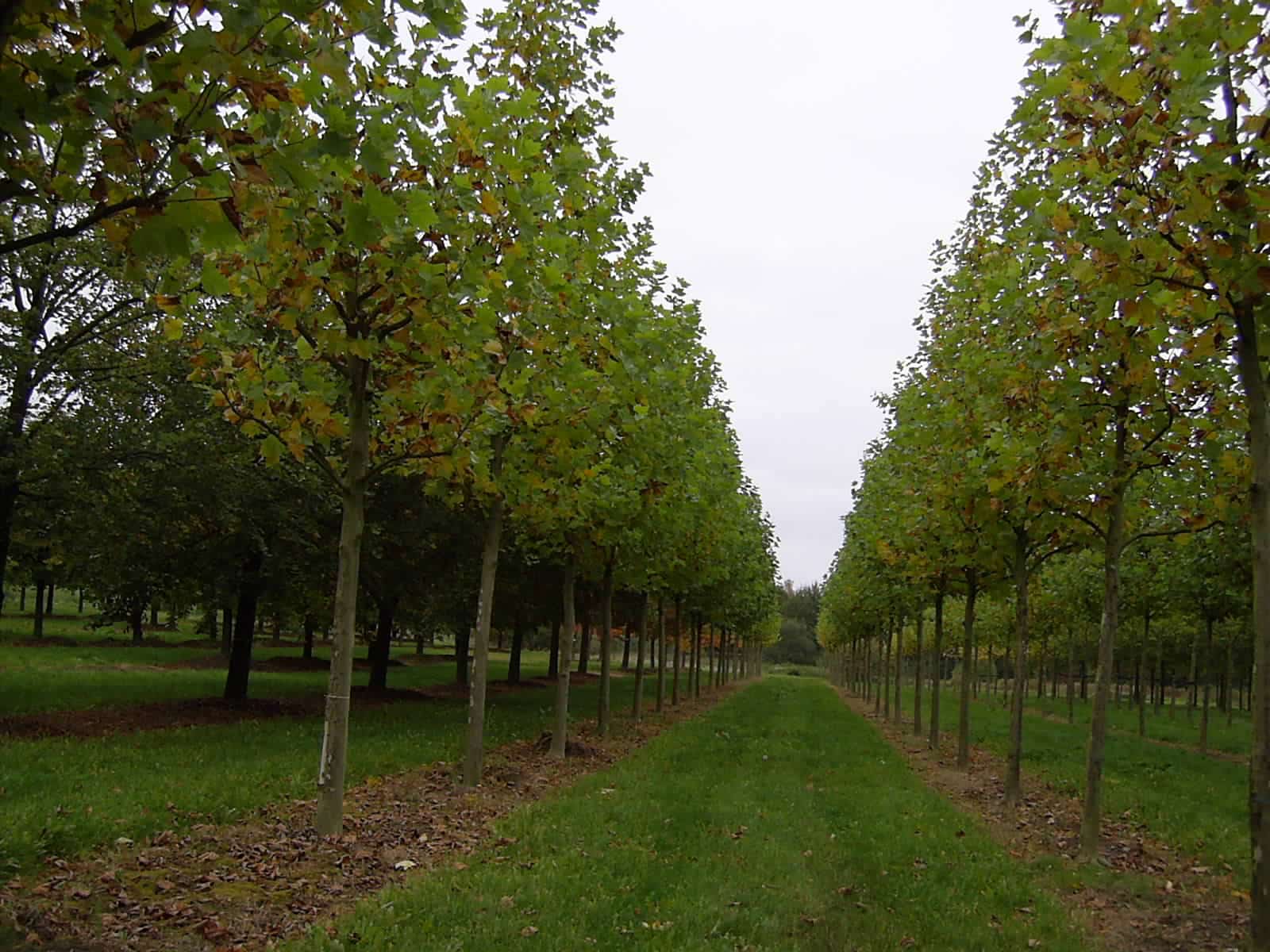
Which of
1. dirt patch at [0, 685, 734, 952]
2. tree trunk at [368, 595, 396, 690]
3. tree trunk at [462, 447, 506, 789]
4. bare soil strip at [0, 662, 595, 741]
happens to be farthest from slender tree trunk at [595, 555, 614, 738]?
tree trunk at [368, 595, 396, 690]

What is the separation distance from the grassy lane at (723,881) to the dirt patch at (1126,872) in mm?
394

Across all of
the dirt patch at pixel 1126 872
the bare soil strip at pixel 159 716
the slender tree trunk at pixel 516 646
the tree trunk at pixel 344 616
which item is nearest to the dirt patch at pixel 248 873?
the tree trunk at pixel 344 616

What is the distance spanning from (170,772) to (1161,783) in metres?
14.9

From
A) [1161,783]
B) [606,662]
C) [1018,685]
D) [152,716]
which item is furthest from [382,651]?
[1161,783]

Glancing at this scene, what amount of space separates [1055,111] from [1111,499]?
3.71 meters

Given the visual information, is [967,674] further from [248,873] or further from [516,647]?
[516,647]

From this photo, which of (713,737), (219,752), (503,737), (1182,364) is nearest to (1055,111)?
(1182,364)

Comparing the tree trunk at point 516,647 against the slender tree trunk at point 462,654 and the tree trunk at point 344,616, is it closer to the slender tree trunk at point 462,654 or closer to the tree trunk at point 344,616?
the slender tree trunk at point 462,654

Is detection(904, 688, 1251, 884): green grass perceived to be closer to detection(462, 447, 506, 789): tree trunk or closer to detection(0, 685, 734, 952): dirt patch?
detection(0, 685, 734, 952): dirt patch

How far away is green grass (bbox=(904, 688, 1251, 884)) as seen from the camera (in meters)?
9.96

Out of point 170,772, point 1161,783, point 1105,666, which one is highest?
point 1105,666

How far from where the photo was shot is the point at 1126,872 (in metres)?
8.20

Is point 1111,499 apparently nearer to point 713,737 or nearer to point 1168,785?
point 1168,785

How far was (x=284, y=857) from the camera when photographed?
6.75 metres
